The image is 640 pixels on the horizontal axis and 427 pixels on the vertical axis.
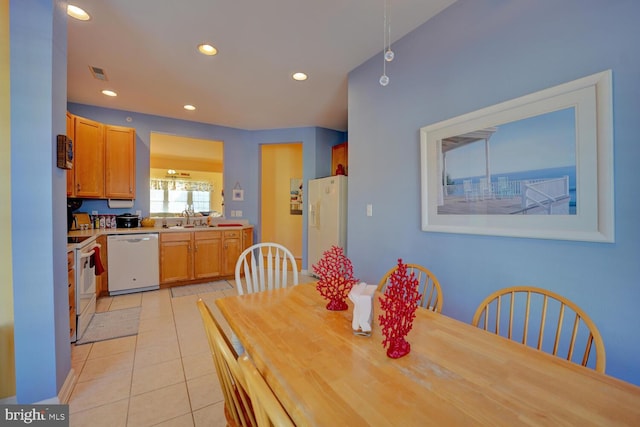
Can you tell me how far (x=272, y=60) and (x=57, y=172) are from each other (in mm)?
1948

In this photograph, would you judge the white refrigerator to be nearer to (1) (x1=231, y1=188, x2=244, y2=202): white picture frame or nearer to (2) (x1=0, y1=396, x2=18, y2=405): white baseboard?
(1) (x1=231, y1=188, x2=244, y2=202): white picture frame

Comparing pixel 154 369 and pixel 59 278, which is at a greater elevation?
pixel 59 278

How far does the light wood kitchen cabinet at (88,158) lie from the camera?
3.32 metres

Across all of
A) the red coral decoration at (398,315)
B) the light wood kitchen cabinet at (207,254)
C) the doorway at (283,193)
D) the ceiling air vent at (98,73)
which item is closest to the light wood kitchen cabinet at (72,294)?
the light wood kitchen cabinet at (207,254)

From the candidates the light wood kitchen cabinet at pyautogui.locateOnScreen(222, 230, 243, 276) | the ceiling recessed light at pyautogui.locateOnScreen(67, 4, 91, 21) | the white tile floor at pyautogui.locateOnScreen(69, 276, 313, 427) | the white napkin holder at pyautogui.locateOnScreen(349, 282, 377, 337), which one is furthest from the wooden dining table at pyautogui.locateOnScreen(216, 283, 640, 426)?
the light wood kitchen cabinet at pyautogui.locateOnScreen(222, 230, 243, 276)

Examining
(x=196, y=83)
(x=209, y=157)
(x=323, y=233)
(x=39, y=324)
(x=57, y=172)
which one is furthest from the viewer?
(x=209, y=157)

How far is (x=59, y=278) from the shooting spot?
1624mm

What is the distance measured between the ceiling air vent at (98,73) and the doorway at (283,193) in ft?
10.8

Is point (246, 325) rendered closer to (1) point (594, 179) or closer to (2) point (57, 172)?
(2) point (57, 172)

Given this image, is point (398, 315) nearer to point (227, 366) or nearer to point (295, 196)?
point (227, 366)

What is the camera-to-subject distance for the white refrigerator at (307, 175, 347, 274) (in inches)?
156

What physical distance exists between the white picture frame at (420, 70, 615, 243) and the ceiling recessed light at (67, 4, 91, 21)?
9.04 feet

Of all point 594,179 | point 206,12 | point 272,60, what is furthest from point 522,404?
point 272,60

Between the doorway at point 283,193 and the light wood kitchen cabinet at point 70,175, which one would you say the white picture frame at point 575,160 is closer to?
the light wood kitchen cabinet at point 70,175
